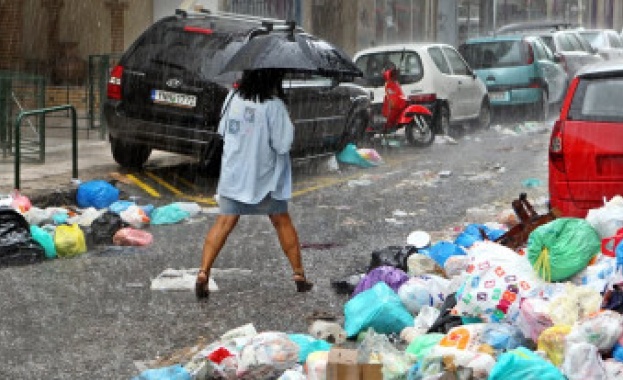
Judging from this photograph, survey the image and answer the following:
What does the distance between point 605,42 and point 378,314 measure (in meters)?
25.7

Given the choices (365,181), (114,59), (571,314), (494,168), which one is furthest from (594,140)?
(114,59)

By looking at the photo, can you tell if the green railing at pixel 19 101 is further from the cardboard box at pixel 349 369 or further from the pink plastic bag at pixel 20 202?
the cardboard box at pixel 349 369

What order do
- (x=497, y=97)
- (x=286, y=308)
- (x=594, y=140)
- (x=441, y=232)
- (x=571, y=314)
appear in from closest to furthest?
(x=571, y=314), (x=286, y=308), (x=594, y=140), (x=441, y=232), (x=497, y=97)

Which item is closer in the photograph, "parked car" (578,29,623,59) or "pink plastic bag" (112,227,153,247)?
"pink plastic bag" (112,227,153,247)

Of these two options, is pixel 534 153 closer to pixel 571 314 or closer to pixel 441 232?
pixel 441 232

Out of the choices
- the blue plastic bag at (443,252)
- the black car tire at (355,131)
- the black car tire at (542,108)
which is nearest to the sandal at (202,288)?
the blue plastic bag at (443,252)

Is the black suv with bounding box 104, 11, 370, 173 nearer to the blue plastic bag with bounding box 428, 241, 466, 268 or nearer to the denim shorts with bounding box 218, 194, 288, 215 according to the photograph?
the denim shorts with bounding box 218, 194, 288, 215

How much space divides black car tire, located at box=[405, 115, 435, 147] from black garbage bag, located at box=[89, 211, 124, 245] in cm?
910

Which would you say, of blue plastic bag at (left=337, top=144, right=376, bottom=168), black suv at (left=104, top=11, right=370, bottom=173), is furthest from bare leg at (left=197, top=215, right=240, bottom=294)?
blue plastic bag at (left=337, top=144, right=376, bottom=168)

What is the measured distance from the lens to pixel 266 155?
27.4ft

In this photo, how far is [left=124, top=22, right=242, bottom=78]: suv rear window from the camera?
13188 millimetres

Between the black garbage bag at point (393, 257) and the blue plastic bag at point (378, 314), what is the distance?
120cm

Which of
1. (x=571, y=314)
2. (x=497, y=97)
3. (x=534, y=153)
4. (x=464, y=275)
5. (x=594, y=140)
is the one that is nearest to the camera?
(x=571, y=314)

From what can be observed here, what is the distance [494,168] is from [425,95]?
369 centimetres
